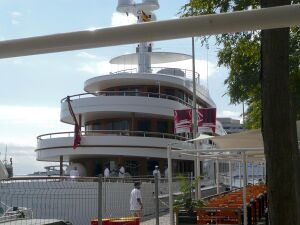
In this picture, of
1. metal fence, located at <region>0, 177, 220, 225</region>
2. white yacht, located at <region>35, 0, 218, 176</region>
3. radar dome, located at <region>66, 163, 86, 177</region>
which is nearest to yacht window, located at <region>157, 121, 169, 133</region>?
white yacht, located at <region>35, 0, 218, 176</region>

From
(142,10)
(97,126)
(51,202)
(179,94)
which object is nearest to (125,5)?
(142,10)

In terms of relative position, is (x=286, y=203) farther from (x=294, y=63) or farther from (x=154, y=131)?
(x=154, y=131)

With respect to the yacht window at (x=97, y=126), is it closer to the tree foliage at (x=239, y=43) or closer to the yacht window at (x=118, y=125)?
the yacht window at (x=118, y=125)

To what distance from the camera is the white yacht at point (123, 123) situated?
110 ft

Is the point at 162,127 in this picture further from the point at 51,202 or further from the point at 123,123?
the point at 51,202

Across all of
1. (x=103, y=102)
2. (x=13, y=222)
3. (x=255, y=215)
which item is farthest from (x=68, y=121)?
(x=13, y=222)

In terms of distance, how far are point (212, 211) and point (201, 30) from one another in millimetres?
8724

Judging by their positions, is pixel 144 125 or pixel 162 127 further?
pixel 162 127

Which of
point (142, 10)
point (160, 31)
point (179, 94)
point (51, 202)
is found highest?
point (142, 10)

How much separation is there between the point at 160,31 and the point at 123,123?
114ft

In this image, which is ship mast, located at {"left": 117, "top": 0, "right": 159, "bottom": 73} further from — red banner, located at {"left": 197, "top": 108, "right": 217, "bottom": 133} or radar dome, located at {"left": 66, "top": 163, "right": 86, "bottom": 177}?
red banner, located at {"left": 197, "top": 108, "right": 217, "bottom": 133}

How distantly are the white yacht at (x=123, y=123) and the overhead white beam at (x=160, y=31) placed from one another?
30490 mm

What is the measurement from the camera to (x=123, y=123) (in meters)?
37.2

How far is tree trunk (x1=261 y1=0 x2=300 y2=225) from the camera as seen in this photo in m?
4.75
